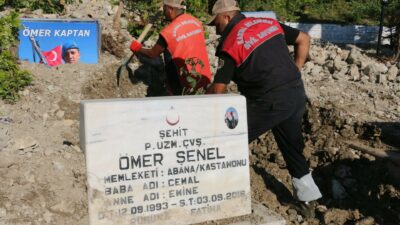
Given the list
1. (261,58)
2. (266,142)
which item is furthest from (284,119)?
(266,142)

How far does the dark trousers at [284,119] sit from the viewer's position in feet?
12.7

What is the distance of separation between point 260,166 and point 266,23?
6.31 feet

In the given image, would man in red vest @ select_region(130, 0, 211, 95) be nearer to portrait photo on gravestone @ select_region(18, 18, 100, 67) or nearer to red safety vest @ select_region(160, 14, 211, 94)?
red safety vest @ select_region(160, 14, 211, 94)

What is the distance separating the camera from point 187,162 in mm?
3332

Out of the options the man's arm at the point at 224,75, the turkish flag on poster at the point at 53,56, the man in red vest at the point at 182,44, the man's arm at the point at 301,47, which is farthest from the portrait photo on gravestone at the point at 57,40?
the man's arm at the point at 224,75

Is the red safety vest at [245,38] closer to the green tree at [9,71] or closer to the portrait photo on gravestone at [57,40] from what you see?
the green tree at [9,71]

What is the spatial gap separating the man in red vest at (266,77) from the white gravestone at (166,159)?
424 mm

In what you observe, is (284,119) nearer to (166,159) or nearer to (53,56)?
(166,159)

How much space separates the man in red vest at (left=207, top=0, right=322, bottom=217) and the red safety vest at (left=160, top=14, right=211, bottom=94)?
3.19 ft

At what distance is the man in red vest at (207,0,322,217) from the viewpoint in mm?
3779

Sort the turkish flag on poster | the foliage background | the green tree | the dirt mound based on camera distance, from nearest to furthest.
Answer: the dirt mound
the green tree
the foliage background
the turkish flag on poster

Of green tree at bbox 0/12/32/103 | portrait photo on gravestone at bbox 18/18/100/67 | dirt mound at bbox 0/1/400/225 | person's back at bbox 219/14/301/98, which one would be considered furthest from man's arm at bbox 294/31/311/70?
portrait photo on gravestone at bbox 18/18/100/67

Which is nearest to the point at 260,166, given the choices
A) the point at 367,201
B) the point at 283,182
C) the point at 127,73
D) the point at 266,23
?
the point at 283,182

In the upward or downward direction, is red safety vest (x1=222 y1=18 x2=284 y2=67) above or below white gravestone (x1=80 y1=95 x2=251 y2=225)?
above
